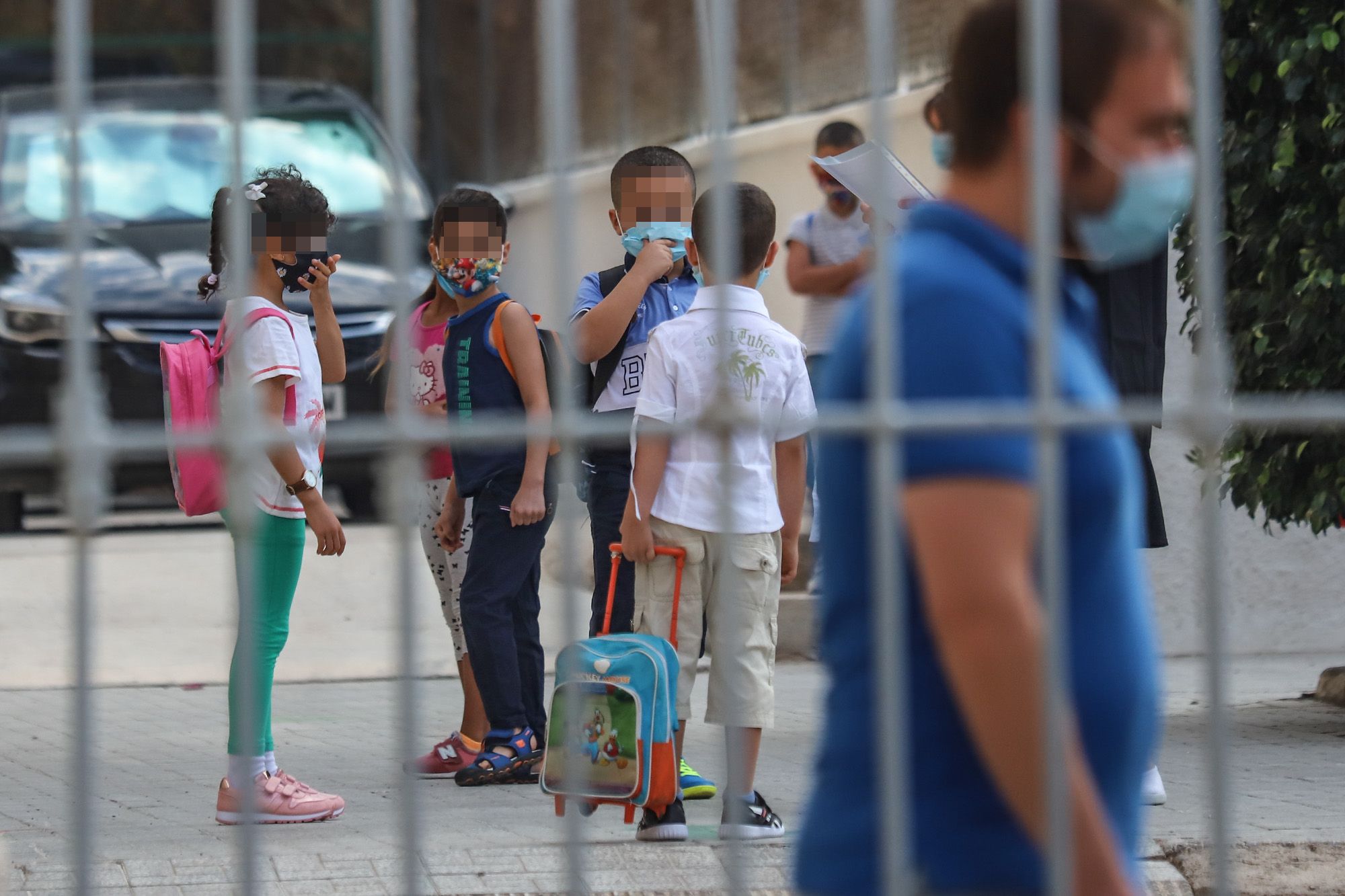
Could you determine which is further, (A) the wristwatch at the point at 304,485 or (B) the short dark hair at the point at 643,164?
(B) the short dark hair at the point at 643,164

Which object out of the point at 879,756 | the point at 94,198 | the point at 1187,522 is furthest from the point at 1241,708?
the point at 94,198

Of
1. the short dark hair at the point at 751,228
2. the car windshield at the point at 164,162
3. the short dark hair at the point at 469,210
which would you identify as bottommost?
the short dark hair at the point at 751,228

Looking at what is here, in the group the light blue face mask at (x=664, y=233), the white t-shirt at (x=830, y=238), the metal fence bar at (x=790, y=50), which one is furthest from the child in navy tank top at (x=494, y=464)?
the metal fence bar at (x=790, y=50)

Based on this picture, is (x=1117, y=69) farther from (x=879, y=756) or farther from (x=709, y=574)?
(x=709, y=574)

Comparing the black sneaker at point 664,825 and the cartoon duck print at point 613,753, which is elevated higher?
the cartoon duck print at point 613,753

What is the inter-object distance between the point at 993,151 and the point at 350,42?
45.3 feet

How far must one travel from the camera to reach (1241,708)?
632 centimetres

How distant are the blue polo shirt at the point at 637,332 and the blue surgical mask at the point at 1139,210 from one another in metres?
2.84

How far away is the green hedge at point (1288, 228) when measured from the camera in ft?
16.6

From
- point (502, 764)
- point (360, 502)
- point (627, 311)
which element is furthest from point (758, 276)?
point (360, 502)

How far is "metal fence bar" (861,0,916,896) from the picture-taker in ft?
5.98

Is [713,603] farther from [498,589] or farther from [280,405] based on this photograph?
[280,405]

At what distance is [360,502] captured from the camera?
1016 centimetres

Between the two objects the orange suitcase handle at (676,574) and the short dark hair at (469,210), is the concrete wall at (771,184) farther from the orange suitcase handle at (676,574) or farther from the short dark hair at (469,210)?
the orange suitcase handle at (676,574)
